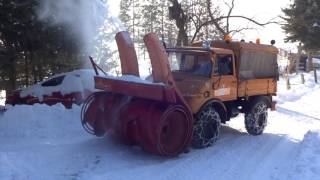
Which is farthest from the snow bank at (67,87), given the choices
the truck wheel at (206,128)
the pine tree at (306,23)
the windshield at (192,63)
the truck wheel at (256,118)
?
the pine tree at (306,23)

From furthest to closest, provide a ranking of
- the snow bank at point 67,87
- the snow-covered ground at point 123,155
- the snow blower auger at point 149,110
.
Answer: the snow bank at point 67,87 → the snow blower auger at point 149,110 → the snow-covered ground at point 123,155

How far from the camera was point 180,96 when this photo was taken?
9.10 meters

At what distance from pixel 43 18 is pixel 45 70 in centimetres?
403

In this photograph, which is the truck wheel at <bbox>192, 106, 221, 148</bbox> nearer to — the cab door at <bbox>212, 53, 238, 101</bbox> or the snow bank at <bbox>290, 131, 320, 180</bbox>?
the cab door at <bbox>212, 53, 238, 101</bbox>

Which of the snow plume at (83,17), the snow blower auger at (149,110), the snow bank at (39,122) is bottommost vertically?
the snow bank at (39,122)

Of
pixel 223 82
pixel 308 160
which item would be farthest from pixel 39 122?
pixel 308 160

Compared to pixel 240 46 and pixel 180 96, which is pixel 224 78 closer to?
pixel 240 46

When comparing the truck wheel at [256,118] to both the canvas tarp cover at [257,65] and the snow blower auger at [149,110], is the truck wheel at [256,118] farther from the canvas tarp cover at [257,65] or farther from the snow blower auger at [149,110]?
the snow blower auger at [149,110]

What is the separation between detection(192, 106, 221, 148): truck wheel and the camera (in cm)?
983

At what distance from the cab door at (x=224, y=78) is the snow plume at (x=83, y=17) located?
6503 mm

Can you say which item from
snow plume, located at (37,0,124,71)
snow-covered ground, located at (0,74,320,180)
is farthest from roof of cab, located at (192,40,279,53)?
snow plume, located at (37,0,124,71)

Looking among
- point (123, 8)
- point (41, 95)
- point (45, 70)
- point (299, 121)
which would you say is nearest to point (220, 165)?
point (299, 121)

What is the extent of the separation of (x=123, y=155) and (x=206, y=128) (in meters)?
1.88

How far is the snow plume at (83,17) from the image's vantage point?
49.6 ft
